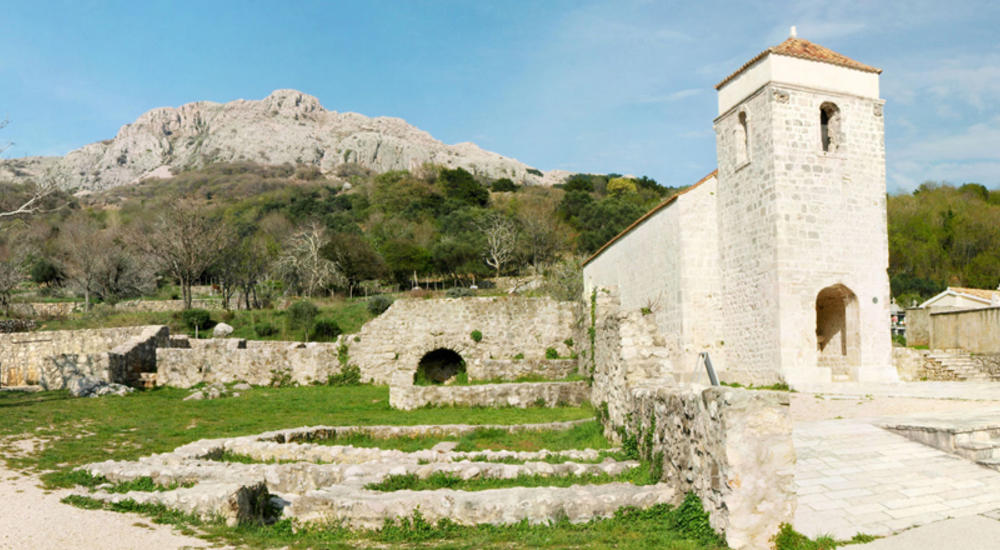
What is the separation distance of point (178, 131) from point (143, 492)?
18815cm

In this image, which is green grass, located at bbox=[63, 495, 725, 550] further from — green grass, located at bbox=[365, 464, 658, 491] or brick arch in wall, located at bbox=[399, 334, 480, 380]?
brick arch in wall, located at bbox=[399, 334, 480, 380]

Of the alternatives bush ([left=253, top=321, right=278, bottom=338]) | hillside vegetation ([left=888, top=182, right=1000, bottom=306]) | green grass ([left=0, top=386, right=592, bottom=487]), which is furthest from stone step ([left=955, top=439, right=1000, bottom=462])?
hillside vegetation ([left=888, top=182, right=1000, bottom=306])

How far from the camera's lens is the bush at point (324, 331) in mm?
32156

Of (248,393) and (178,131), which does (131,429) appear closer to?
(248,393)

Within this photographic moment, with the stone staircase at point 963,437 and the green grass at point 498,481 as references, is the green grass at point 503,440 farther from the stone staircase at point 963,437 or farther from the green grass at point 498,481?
the stone staircase at point 963,437

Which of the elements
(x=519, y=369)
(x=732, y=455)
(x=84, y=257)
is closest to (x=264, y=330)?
(x=519, y=369)

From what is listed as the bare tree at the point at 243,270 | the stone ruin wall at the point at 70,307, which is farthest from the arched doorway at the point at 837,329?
the bare tree at the point at 243,270

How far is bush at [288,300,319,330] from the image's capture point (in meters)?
33.1

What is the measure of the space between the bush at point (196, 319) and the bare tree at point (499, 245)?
24997mm

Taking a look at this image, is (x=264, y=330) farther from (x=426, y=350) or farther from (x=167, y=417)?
(x=167, y=417)

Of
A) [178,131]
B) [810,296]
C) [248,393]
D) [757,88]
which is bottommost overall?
[248,393]

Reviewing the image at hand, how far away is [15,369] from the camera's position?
2442 centimetres

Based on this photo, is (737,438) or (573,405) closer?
(737,438)

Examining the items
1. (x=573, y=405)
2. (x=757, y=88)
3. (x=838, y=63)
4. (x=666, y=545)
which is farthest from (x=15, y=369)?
(x=838, y=63)
